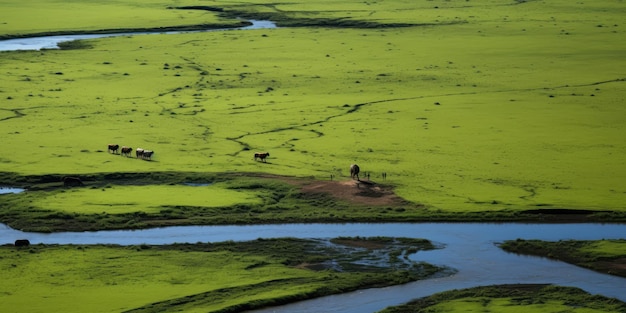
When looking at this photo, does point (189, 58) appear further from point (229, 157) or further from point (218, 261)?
point (218, 261)

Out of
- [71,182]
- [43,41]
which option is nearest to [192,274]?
[71,182]

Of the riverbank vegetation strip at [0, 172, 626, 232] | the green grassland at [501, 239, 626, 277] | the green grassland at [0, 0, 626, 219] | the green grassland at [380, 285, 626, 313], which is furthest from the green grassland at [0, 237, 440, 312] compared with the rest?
the green grassland at [0, 0, 626, 219]

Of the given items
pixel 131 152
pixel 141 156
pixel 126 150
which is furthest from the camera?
pixel 131 152

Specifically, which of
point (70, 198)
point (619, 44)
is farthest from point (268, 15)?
point (70, 198)

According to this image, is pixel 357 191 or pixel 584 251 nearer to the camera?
pixel 584 251

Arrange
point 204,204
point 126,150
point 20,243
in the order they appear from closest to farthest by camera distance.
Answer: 1. point 20,243
2. point 204,204
3. point 126,150

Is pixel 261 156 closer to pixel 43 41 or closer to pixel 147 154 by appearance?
pixel 147 154

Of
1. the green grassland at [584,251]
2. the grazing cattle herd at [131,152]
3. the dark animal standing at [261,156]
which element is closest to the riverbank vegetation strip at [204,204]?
the dark animal standing at [261,156]

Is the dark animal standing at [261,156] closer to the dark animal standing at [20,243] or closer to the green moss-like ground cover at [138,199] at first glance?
the green moss-like ground cover at [138,199]
